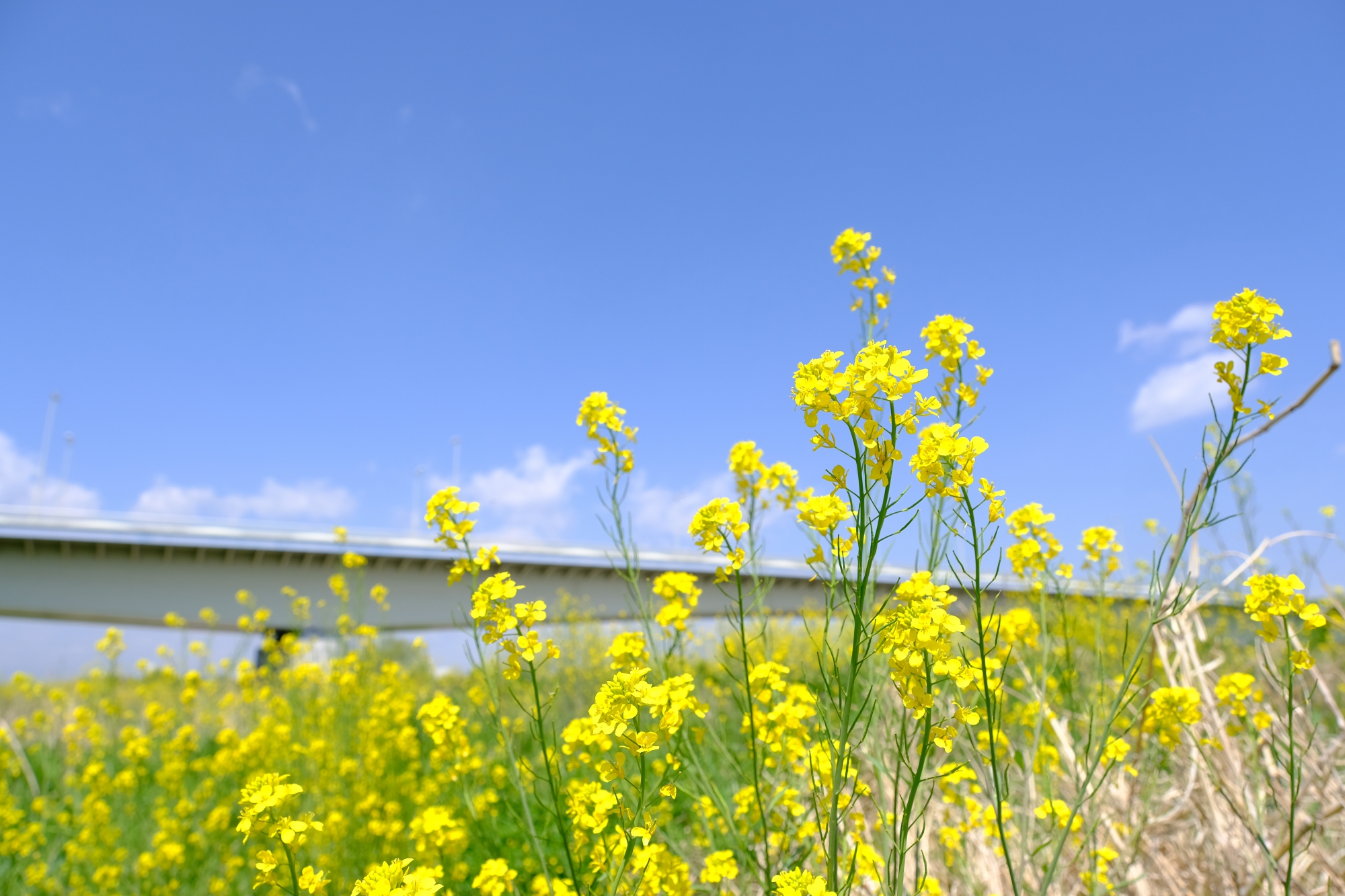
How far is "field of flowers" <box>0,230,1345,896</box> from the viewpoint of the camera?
4.31 feet

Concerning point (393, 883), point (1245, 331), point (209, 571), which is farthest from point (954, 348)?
point (209, 571)

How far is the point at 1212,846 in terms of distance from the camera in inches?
103

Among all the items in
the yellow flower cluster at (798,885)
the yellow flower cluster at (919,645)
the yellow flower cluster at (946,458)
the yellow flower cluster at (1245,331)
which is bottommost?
the yellow flower cluster at (798,885)

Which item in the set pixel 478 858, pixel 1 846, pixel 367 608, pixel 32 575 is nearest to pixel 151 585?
pixel 32 575

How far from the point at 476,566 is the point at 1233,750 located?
8.83ft

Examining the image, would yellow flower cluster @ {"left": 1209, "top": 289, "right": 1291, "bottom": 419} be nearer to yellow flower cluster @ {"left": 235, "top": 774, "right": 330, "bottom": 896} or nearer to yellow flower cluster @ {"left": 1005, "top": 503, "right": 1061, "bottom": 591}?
yellow flower cluster @ {"left": 1005, "top": 503, "right": 1061, "bottom": 591}

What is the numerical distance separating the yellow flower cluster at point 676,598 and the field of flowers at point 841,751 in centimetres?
1

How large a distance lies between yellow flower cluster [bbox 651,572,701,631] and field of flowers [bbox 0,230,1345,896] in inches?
0.6

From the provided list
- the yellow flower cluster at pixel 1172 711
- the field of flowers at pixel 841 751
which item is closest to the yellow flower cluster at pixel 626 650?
the field of flowers at pixel 841 751

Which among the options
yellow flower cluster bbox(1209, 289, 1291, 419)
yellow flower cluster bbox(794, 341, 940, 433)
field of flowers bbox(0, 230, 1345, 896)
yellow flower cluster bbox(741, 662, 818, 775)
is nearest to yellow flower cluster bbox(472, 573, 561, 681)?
field of flowers bbox(0, 230, 1345, 896)

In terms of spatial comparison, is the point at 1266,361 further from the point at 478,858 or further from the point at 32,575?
the point at 32,575

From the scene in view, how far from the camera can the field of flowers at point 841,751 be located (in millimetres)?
1313

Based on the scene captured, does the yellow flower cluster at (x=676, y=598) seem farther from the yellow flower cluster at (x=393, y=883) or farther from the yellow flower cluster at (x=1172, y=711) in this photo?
the yellow flower cluster at (x=1172, y=711)

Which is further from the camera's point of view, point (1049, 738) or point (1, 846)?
point (1, 846)
